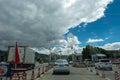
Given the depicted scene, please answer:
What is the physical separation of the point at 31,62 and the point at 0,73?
93.4 feet

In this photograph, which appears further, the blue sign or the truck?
the truck

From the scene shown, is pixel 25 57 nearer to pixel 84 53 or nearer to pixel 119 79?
pixel 119 79

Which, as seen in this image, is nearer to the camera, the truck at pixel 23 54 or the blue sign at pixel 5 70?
the blue sign at pixel 5 70

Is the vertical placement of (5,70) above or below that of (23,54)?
below

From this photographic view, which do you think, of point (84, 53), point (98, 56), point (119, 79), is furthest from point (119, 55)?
point (119, 79)

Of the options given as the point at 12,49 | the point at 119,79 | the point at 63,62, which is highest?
the point at 12,49

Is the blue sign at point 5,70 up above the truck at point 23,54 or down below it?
below

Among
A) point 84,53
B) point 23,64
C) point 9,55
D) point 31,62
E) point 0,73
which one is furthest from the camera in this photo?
point 84,53

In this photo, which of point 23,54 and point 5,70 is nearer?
point 5,70

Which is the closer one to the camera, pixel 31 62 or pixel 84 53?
pixel 31 62

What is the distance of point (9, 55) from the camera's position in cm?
3469

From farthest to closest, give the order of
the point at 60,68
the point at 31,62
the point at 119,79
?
1. the point at 31,62
2. the point at 60,68
3. the point at 119,79

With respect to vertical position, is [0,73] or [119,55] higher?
[119,55]

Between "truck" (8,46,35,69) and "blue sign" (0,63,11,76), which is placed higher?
"truck" (8,46,35,69)
